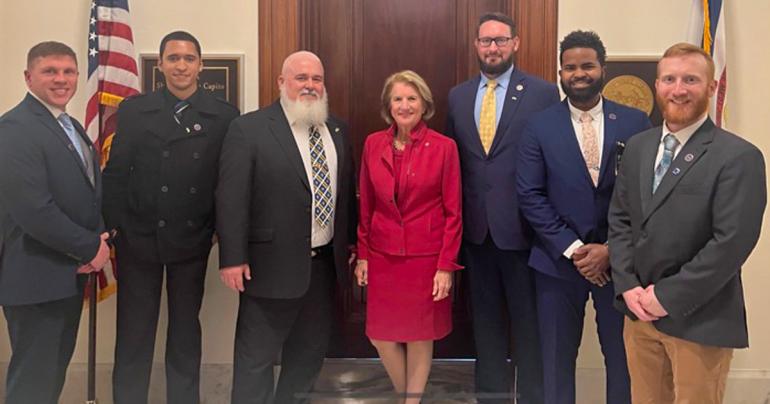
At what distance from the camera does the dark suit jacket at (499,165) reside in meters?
2.82

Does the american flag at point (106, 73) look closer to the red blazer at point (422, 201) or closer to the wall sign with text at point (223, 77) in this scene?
the wall sign with text at point (223, 77)

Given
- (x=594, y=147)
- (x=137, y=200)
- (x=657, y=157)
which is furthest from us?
(x=137, y=200)

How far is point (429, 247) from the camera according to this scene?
109 inches

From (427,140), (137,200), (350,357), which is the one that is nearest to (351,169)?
(427,140)

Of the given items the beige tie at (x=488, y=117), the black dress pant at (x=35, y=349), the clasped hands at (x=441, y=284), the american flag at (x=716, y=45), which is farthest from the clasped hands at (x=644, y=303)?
the black dress pant at (x=35, y=349)

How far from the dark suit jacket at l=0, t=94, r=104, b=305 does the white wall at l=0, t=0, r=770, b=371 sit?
0.98 metres

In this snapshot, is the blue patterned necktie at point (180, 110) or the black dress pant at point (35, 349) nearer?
the black dress pant at point (35, 349)

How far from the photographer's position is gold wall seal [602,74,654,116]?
336 cm

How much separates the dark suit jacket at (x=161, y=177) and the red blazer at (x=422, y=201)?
743mm

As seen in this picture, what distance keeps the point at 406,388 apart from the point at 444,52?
1.78 m

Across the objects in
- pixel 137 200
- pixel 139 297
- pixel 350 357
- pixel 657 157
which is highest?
pixel 657 157

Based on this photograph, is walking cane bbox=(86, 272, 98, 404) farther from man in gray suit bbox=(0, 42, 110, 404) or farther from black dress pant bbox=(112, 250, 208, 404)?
man in gray suit bbox=(0, 42, 110, 404)

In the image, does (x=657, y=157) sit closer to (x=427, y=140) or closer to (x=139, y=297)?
(x=427, y=140)

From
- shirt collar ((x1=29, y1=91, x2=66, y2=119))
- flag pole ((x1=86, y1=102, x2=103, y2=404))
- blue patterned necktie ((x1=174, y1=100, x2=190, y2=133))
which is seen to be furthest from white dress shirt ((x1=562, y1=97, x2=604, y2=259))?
flag pole ((x1=86, y1=102, x2=103, y2=404))
